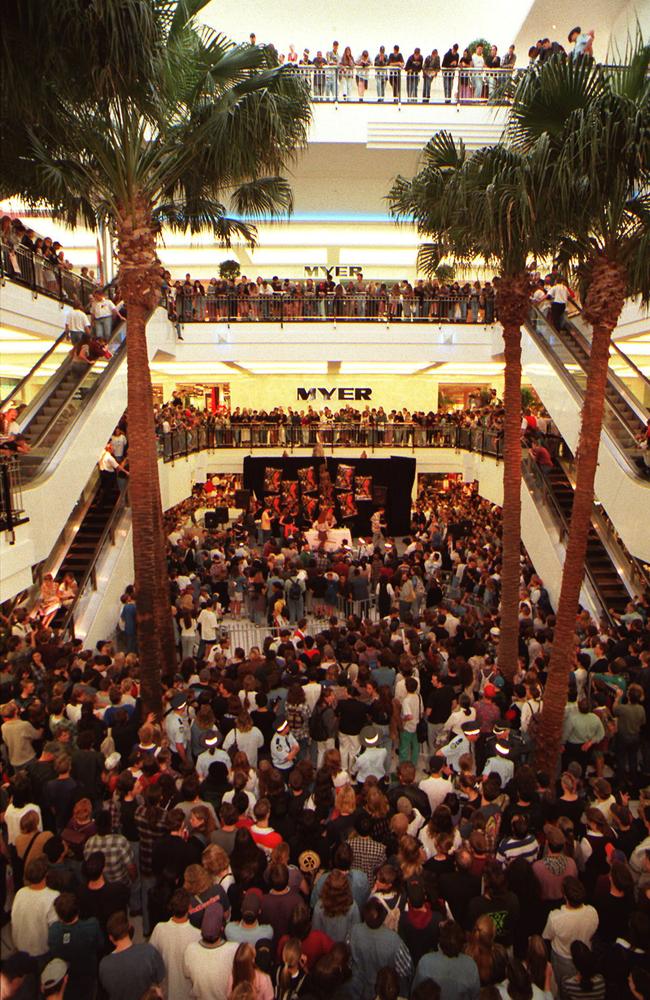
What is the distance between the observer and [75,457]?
13.0 meters

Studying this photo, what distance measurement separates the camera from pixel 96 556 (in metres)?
13.0

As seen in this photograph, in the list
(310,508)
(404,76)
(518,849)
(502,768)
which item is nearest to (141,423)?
(502,768)

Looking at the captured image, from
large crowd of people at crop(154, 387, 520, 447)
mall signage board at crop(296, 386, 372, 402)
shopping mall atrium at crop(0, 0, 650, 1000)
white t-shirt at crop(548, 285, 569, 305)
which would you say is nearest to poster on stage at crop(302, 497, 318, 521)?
large crowd of people at crop(154, 387, 520, 447)

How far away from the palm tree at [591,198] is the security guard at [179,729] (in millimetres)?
4103

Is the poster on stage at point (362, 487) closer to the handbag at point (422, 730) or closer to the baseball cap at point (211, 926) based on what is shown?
the handbag at point (422, 730)

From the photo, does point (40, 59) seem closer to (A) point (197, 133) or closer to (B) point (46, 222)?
(A) point (197, 133)

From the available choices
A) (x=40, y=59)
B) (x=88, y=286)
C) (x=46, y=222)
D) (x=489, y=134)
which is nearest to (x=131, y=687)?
(x=40, y=59)

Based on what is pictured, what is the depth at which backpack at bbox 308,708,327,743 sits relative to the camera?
8.18 meters

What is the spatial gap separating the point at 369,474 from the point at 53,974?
20043 millimetres

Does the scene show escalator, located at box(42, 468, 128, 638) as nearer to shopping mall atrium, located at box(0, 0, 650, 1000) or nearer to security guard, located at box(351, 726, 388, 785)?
shopping mall atrium, located at box(0, 0, 650, 1000)

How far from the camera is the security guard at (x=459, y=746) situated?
736cm

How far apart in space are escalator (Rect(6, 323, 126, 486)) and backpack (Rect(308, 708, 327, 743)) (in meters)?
5.94

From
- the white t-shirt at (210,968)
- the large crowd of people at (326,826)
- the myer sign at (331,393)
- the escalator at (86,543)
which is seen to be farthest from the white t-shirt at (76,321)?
the myer sign at (331,393)

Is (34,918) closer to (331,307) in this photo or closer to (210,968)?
(210,968)
